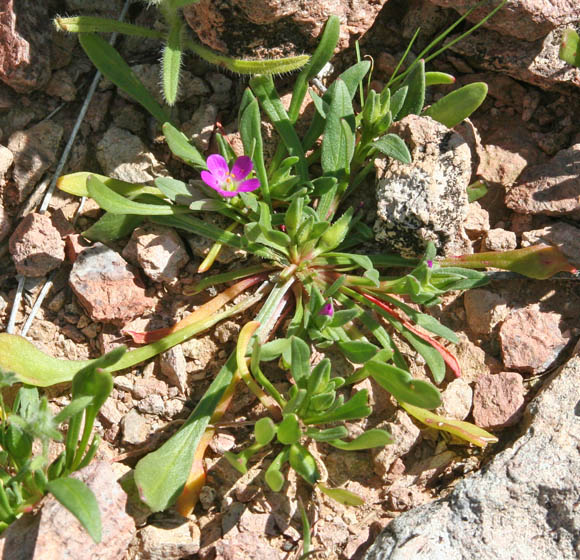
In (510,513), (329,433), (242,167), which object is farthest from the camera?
(242,167)

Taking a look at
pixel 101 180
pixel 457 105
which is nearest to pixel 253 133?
pixel 101 180

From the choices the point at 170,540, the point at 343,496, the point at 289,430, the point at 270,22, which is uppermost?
the point at 270,22

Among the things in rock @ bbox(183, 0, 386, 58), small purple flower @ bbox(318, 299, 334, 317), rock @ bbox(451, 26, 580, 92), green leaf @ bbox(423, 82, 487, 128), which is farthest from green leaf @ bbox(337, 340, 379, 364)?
rock @ bbox(451, 26, 580, 92)

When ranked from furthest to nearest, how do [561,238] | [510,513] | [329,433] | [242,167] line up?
[561,238]
[242,167]
[329,433]
[510,513]

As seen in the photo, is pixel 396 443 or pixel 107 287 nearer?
pixel 396 443

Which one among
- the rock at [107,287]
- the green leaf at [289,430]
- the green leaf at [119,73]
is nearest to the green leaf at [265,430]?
the green leaf at [289,430]

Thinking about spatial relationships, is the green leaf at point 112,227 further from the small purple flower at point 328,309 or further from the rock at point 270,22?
the small purple flower at point 328,309

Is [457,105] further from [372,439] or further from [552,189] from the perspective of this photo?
[372,439]

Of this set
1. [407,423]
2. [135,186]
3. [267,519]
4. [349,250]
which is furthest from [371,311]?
[135,186]
